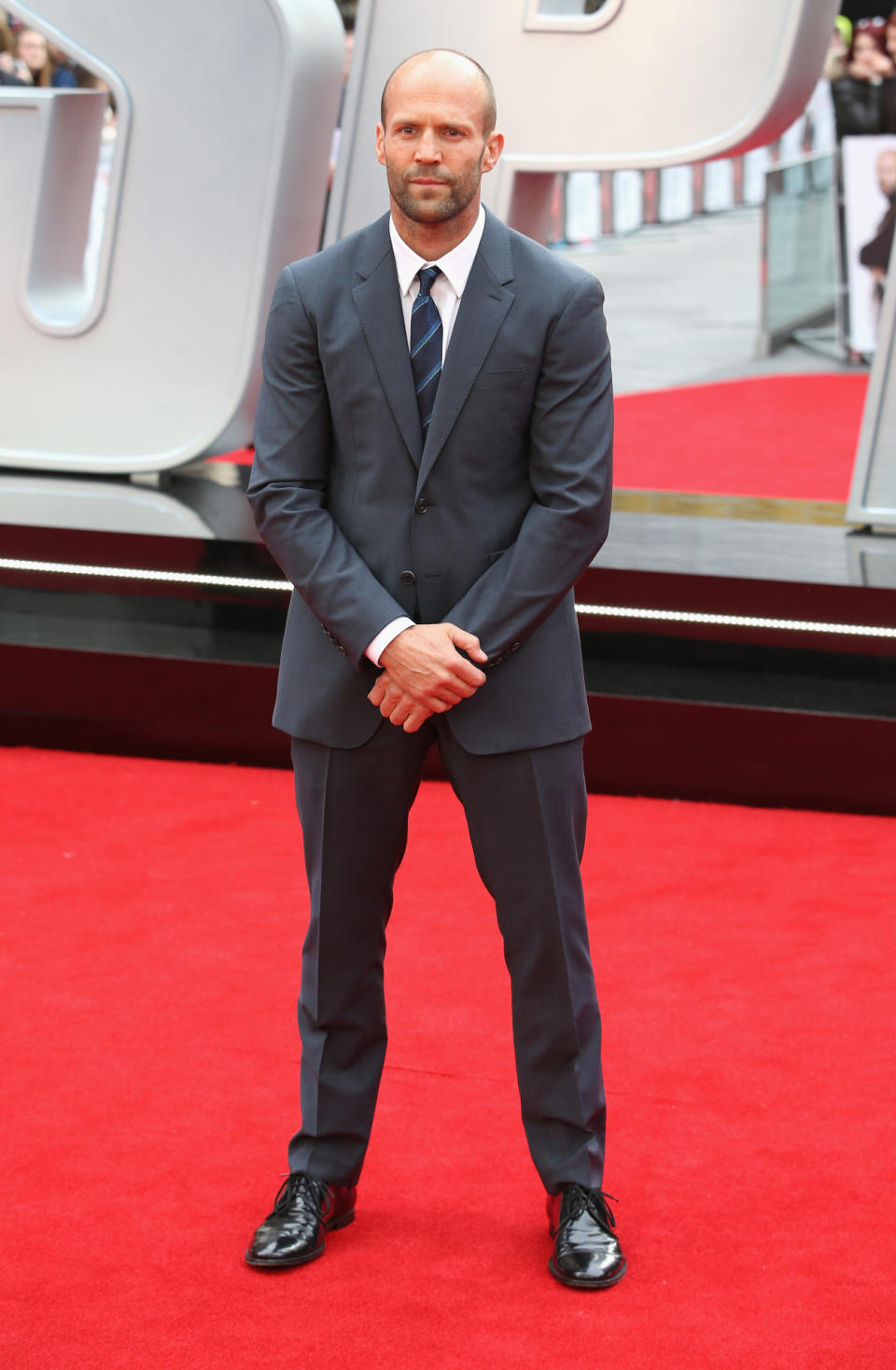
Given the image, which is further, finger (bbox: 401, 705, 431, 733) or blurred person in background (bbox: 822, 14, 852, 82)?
blurred person in background (bbox: 822, 14, 852, 82)

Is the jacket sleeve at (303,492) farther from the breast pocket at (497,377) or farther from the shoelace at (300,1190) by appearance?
the shoelace at (300,1190)

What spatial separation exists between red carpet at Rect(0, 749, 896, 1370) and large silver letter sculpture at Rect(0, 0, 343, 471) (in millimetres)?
1752

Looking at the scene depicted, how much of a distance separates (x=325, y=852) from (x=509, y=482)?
54 cm

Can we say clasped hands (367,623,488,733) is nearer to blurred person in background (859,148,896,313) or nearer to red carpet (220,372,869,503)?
red carpet (220,372,869,503)

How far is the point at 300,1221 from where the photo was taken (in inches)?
80.9

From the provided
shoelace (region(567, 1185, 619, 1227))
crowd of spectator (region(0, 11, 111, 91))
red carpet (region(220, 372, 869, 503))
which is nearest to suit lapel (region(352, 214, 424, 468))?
shoelace (region(567, 1185, 619, 1227))

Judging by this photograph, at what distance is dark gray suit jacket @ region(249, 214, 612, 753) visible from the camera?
1.86 metres

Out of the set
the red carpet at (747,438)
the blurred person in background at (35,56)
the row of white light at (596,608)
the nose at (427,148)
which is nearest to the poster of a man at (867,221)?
the red carpet at (747,438)

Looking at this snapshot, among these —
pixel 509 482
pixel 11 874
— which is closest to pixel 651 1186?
pixel 509 482

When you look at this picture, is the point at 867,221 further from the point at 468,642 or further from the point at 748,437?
the point at 468,642

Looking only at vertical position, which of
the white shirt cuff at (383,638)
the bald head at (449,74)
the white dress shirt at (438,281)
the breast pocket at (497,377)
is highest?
the bald head at (449,74)

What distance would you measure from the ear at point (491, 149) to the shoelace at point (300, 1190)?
1339 millimetres

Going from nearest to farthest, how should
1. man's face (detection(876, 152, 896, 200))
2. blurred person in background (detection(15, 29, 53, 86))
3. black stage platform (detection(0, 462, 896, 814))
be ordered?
black stage platform (detection(0, 462, 896, 814))
blurred person in background (detection(15, 29, 53, 86))
man's face (detection(876, 152, 896, 200))

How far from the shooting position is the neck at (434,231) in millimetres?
1840
